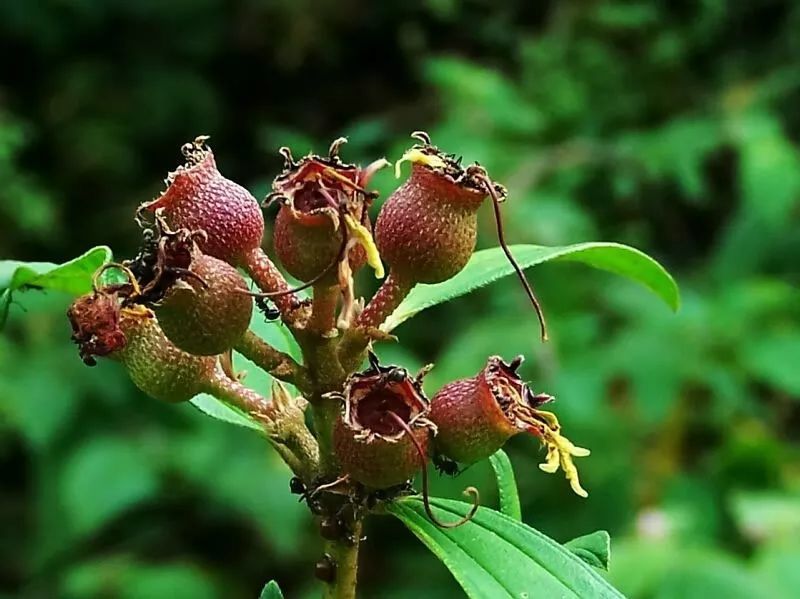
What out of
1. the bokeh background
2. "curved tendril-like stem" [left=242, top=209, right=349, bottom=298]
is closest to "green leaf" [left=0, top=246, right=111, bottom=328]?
"curved tendril-like stem" [left=242, top=209, right=349, bottom=298]

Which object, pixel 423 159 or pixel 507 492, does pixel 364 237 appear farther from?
pixel 507 492

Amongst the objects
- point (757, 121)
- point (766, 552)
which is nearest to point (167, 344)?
point (766, 552)

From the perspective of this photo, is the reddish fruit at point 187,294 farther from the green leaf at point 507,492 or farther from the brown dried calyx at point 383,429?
the green leaf at point 507,492

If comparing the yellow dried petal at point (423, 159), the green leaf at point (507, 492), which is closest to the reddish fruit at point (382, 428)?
the yellow dried petal at point (423, 159)

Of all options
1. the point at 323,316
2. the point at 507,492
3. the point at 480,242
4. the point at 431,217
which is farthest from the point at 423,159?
the point at 480,242

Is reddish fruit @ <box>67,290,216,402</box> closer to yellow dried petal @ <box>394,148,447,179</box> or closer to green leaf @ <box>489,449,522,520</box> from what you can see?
yellow dried petal @ <box>394,148,447,179</box>
